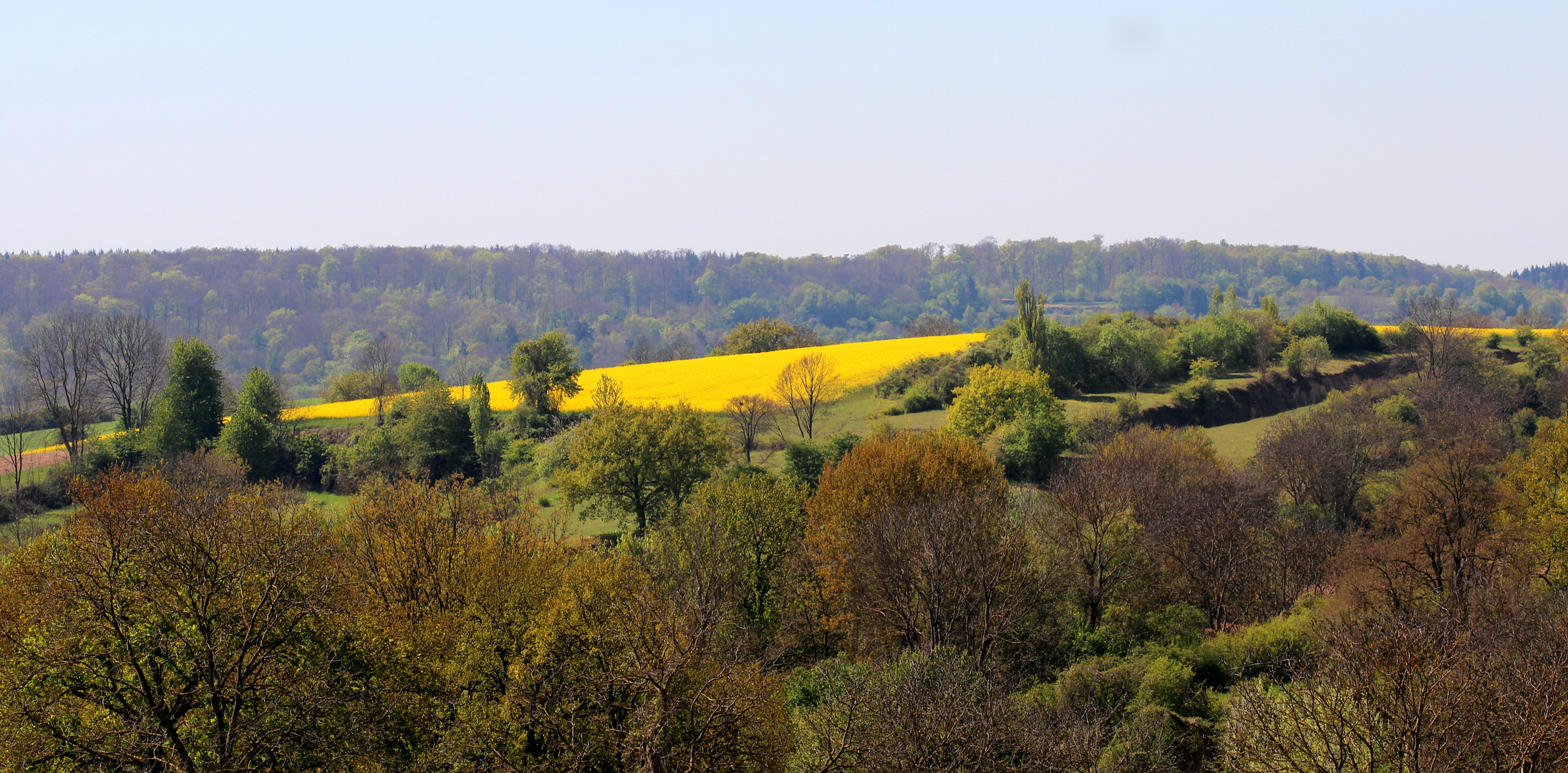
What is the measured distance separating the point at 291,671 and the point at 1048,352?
2230 inches

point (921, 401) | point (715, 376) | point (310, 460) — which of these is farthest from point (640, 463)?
point (715, 376)

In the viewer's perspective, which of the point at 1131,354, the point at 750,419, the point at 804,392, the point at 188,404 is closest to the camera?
the point at 750,419

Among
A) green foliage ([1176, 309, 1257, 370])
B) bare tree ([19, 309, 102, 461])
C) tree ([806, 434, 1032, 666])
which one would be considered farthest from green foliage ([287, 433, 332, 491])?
green foliage ([1176, 309, 1257, 370])

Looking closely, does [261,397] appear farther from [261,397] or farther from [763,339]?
[763,339]

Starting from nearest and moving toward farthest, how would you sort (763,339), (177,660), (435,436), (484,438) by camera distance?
(177,660)
(484,438)
(435,436)
(763,339)

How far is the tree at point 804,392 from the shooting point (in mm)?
60031

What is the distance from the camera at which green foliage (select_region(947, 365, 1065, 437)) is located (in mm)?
54562

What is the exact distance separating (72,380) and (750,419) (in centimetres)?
5249

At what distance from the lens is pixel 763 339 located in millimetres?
99000

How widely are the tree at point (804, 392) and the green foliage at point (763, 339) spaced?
3187 cm

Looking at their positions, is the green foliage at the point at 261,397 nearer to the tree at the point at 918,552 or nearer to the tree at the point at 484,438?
the tree at the point at 484,438

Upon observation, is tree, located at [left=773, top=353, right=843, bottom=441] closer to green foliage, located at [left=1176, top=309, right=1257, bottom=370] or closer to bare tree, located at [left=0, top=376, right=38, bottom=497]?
green foliage, located at [left=1176, top=309, right=1257, bottom=370]

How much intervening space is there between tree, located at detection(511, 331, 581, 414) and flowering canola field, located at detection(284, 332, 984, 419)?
2.55m

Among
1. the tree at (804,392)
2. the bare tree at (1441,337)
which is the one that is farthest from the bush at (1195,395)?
the tree at (804,392)
